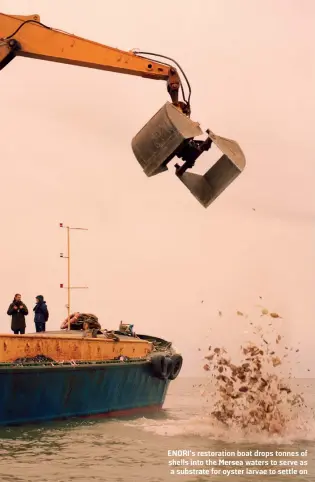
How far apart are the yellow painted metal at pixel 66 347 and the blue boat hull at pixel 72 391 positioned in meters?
0.54

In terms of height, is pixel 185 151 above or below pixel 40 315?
above

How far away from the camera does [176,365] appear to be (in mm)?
22875

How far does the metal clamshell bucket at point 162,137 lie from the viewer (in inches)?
457

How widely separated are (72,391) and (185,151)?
7.28 m

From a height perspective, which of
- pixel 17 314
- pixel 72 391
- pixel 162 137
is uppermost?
pixel 162 137

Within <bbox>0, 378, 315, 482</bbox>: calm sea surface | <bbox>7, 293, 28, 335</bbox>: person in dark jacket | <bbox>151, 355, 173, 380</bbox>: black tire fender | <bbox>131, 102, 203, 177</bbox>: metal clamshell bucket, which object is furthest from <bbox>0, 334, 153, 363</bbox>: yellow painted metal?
<bbox>131, 102, 203, 177</bbox>: metal clamshell bucket

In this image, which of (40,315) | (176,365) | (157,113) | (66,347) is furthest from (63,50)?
(176,365)

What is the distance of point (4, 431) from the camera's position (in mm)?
15258

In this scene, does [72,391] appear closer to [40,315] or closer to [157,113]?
[40,315]

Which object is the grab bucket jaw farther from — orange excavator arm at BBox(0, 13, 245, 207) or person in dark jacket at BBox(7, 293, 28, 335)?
person in dark jacket at BBox(7, 293, 28, 335)

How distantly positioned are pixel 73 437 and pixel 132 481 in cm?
410

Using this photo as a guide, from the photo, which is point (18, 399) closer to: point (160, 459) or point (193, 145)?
point (160, 459)

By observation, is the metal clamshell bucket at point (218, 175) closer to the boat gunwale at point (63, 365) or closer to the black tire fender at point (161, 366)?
the boat gunwale at point (63, 365)

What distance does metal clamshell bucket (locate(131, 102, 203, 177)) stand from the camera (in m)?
11.6
